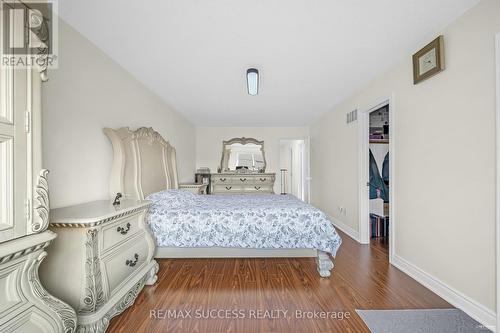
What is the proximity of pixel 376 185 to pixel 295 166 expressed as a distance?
3.20 m

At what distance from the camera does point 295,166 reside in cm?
671

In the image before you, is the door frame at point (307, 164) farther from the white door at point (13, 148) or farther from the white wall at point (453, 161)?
the white door at point (13, 148)

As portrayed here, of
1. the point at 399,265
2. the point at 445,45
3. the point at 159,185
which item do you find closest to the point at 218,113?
the point at 159,185

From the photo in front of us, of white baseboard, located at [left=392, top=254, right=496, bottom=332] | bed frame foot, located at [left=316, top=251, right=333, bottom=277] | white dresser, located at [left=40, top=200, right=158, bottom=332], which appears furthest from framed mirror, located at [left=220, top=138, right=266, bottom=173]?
white dresser, located at [left=40, top=200, right=158, bottom=332]

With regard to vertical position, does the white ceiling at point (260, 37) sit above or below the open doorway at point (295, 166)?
above

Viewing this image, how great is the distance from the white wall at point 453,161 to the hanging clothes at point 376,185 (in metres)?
1.10

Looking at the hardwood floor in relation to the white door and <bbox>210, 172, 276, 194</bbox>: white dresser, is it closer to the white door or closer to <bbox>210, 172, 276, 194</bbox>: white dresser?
the white door

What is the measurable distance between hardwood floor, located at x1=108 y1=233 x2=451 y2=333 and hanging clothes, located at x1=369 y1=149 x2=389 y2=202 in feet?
3.93

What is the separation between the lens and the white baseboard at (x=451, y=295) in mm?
1570

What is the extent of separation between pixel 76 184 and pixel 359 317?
2.57 metres

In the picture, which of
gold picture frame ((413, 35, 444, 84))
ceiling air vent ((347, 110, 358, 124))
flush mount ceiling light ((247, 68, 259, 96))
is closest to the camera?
gold picture frame ((413, 35, 444, 84))

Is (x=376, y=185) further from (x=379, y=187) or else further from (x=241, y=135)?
(x=241, y=135)

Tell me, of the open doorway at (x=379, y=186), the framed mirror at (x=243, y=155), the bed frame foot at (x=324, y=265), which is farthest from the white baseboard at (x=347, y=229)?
the framed mirror at (x=243, y=155)

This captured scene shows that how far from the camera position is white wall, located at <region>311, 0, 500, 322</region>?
159cm
